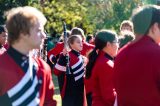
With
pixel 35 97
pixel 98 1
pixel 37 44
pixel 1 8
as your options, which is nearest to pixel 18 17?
pixel 37 44

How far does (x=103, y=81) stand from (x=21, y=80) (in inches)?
90.1

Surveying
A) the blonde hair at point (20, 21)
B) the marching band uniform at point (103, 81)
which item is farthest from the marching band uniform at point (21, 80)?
the marching band uniform at point (103, 81)

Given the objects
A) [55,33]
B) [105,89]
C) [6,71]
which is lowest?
[55,33]

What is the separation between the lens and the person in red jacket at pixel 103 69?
21.6 feet

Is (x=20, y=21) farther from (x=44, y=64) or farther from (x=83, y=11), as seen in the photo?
(x=83, y=11)

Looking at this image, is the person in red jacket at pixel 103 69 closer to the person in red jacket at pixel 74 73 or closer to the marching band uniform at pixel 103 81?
the marching band uniform at pixel 103 81

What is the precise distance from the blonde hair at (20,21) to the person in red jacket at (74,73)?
4.75 meters

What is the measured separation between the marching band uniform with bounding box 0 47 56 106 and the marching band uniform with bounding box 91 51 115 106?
1959 mm

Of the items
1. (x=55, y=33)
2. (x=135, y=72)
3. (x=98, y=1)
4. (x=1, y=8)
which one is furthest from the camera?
(x=98, y=1)

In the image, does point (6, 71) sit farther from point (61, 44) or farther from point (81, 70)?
point (61, 44)

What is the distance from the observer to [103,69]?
21.7 ft

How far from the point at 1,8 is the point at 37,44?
64.7 ft

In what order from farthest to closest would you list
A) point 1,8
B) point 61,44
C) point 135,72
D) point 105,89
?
point 1,8
point 61,44
point 105,89
point 135,72

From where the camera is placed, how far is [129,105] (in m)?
5.12
